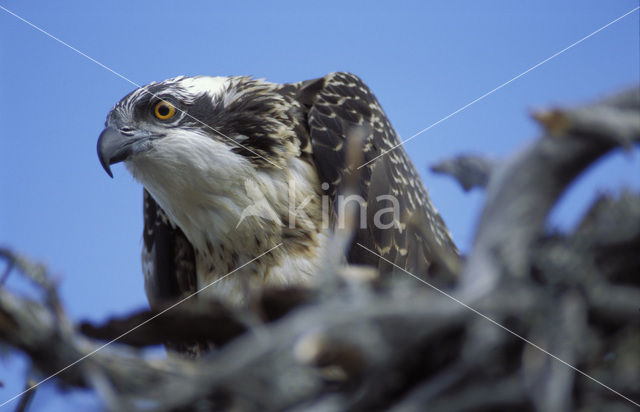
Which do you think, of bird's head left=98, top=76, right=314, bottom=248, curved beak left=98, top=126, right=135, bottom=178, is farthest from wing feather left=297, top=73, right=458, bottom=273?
curved beak left=98, top=126, right=135, bottom=178

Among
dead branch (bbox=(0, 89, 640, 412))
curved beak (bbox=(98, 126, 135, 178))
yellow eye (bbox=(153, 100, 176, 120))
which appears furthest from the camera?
yellow eye (bbox=(153, 100, 176, 120))

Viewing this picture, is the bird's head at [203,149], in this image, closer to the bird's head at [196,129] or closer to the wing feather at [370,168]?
the bird's head at [196,129]

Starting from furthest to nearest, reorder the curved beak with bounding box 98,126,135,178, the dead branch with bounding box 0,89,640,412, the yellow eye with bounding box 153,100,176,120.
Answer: the yellow eye with bounding box 153,100,176,120, the curved beak with bounding box 98,126,135,178, the dead branch with bounding box 0,89,640,412

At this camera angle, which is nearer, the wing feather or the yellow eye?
the wing feather

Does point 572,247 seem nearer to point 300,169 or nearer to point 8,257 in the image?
point 8,257

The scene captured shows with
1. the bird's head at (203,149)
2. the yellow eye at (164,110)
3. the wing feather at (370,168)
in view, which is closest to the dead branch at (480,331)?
the wing feather at (370,168)

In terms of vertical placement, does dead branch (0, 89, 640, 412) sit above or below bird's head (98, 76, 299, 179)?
below

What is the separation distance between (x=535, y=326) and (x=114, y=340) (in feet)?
3.70

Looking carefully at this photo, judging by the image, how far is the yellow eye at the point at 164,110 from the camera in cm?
451

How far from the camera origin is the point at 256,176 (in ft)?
14.2

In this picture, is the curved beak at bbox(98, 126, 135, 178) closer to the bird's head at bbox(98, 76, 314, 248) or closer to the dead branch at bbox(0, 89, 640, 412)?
the bird's head at bbox(98, 76, 314, 248)

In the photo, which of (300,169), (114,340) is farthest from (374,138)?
(114,340)

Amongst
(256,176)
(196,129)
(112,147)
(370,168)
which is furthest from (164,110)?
(370,168)

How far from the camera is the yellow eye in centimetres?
451
